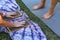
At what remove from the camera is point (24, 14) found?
312 cm

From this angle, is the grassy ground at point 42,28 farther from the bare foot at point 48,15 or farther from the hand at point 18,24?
the hand at point 18,24

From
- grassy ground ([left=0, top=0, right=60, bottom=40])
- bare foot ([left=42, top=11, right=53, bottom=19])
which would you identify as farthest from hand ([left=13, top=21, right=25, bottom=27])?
bare foot ([left=42, top=11, right=53, bottom=19])

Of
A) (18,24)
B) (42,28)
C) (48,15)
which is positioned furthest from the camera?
(48,15)

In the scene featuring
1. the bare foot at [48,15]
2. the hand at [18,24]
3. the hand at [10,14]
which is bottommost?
the bare foot at [48,15]

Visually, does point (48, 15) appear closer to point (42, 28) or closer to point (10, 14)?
point (42, 28)

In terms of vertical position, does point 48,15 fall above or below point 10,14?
below

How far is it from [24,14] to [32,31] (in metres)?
0.54

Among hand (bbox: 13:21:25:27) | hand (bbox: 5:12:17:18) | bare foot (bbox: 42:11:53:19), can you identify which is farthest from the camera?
bare foot (bbox: 42:11:53:19)

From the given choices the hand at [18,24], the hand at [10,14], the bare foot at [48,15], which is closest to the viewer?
the hand at [18,24]

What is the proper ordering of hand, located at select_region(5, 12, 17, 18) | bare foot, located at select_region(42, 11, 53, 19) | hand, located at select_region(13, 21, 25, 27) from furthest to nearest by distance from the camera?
bare foot, located at select_region(42, 11, 53, 19) < hand, located at select_region(5, 12, 17, 18) < hand, located at select_region(13, 21, 25, 27)

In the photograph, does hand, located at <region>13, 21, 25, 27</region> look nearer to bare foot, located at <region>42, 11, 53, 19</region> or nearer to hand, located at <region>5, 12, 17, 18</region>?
hand, located at <region>5, 12, 17, 18</region>

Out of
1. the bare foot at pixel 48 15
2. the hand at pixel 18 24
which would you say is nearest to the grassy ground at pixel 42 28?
the bare foot at pixel 48 15

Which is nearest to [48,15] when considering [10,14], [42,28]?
[42,28]

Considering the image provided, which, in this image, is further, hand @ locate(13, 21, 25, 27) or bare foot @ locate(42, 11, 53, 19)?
bare foot @ locate(42, 11, 53, 19)
